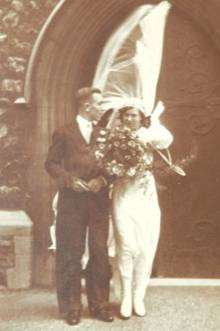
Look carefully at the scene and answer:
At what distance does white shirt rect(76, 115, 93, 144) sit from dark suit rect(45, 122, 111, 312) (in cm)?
3

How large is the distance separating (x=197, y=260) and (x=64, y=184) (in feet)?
4.76

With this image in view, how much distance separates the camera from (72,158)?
15.3 feet

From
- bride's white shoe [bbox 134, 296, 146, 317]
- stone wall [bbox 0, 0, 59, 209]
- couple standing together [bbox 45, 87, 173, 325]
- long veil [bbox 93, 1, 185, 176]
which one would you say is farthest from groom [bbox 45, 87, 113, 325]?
stone wall [bbox 0, 0, 59, 209]

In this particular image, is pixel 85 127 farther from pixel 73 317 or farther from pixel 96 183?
pixel 73 317

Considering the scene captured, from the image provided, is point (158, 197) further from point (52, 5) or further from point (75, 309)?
point (52, 5)

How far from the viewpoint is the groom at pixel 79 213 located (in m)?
4.67

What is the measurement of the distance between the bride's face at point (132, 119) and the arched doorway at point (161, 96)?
0.58m

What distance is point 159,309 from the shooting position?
4895 millimetres

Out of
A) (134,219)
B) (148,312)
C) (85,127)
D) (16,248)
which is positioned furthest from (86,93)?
(148,312)

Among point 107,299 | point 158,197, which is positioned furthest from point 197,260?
point 107,299

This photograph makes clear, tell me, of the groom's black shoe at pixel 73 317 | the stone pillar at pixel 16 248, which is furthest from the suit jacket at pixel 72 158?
the groom's black shoe at pixel 73 317

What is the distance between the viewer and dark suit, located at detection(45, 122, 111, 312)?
4.68m

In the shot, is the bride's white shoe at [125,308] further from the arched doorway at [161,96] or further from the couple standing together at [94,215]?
the arched doorway at [161,96]

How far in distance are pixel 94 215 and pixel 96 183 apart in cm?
23
